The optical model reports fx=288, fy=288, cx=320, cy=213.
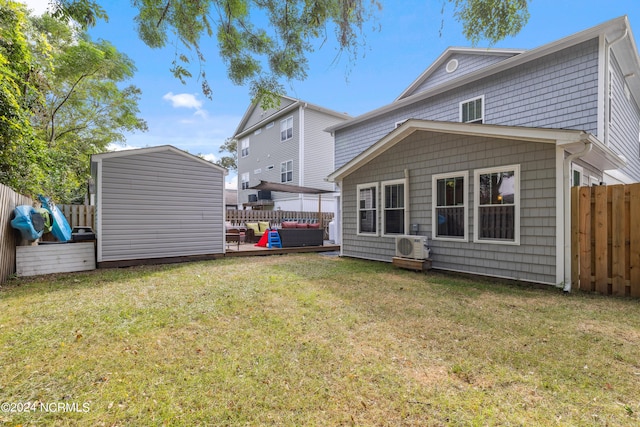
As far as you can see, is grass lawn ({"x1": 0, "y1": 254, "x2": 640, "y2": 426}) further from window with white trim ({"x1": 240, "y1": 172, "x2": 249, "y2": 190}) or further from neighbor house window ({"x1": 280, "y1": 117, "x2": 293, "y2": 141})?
window with white trim ({"x1": 240, "y1": 172, "x2": 249, "y2": 190})

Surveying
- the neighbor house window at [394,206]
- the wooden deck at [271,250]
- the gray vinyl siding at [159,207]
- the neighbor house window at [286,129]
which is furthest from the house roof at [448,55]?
the gray vinyl siding at [159,207]

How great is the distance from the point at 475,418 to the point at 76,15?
6213 mm

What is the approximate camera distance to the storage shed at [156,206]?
6988mm

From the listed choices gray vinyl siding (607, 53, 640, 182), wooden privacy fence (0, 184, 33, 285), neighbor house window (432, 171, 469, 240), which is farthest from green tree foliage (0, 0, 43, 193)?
gray vinyl siding (607, 53, 640, 182)

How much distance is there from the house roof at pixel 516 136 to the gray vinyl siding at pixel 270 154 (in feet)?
32.9

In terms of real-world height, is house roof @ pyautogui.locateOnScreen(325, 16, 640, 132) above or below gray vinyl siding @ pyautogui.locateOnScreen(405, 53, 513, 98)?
below

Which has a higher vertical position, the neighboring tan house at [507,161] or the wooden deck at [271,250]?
the neighboring tan house at [507,161]

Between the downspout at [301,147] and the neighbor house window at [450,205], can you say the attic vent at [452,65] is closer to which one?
the neighbor house window at [450,205]

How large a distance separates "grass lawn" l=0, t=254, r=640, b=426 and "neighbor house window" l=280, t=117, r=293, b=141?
14.8m

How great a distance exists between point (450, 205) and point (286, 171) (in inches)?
526

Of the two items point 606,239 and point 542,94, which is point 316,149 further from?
point 606,239

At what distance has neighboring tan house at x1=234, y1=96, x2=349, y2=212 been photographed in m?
17.5

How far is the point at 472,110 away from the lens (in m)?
8.91

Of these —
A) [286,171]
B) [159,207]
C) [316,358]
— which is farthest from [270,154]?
[316,358]
